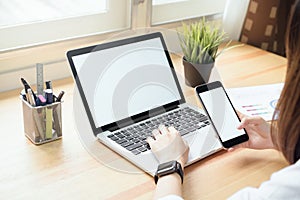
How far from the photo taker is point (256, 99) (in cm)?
147

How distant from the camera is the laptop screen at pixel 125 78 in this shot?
3.96ft

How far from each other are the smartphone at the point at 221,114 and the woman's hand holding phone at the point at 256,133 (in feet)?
0.04

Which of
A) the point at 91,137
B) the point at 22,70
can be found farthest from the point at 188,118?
the point at 22,70

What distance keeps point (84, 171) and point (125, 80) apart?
0.30 metres

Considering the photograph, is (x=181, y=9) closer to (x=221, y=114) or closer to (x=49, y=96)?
(x=221, y=114)

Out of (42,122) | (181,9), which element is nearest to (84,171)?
(42,122)

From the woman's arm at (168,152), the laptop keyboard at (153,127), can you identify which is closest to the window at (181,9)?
the laptop keyboard at (153,127)

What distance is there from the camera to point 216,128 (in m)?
1.18

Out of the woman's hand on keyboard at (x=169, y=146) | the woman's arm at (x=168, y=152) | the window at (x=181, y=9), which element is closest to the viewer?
the woman's arm at (x=168, y=152)

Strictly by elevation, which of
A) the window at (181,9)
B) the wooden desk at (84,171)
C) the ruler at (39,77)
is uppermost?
the window at (181,9)

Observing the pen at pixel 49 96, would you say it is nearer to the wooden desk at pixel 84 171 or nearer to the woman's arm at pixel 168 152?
the wooden desk at pixel 84 171

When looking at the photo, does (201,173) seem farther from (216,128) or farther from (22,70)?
(22,70)

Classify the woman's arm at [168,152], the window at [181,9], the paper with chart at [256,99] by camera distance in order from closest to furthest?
the woman's arm at [168,152]
the paper with chart at [256,99]
the window at [181,9]

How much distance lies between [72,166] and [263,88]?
2.35 feet
